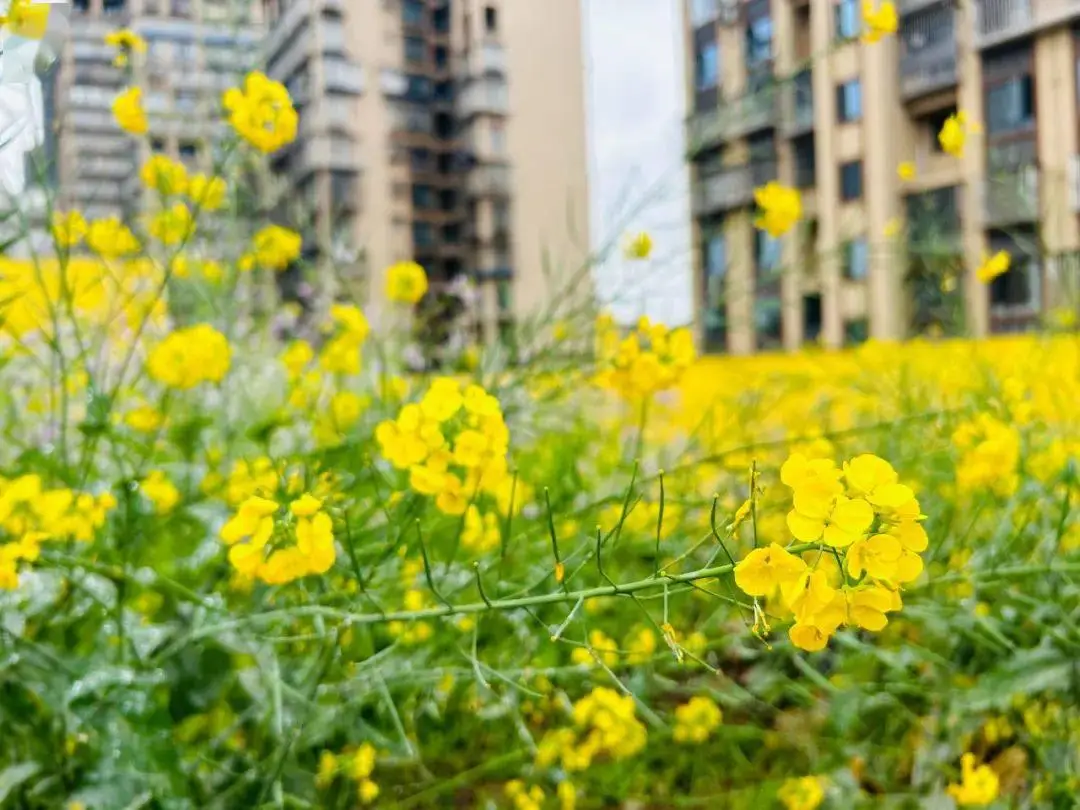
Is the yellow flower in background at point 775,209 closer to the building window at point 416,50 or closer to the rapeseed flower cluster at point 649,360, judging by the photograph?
the rapeseed flower cluster at point 649,360

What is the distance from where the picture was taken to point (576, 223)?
1055 mm

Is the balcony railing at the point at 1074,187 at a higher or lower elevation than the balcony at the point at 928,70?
lower

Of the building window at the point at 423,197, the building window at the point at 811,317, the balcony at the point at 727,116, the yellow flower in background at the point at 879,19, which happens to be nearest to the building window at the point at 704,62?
the building window at the point at 811,317

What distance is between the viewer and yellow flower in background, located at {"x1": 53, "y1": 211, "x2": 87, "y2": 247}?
0.73 metres

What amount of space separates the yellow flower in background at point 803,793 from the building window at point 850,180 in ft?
7.93

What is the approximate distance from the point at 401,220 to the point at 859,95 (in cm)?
143

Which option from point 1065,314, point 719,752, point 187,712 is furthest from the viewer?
point 1065,314

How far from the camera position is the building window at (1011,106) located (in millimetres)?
2594

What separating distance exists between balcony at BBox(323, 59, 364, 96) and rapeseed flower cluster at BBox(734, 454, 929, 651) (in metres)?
2.65

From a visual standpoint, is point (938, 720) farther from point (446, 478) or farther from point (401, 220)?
point (401, 220)

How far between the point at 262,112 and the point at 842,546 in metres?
0.57

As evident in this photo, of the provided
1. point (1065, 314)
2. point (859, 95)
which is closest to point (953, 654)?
point (1065, 314)

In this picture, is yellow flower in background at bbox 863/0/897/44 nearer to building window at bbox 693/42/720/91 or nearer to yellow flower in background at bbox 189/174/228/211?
yellow flower in background at bbox 189/174/228/211

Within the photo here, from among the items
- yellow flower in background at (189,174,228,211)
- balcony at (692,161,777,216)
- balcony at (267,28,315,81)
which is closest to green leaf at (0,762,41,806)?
yellow flower in background at (189,174,228,211)
